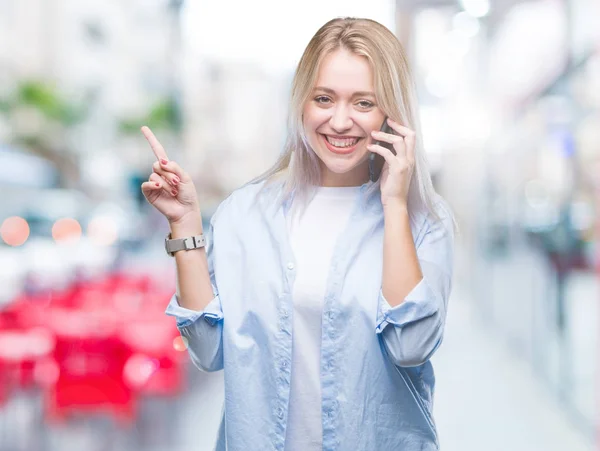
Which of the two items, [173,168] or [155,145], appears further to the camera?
[155,145]

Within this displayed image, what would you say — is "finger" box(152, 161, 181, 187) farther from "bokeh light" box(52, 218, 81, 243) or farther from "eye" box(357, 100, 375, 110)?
"bokeh light" box(52, 218, 81, 243)

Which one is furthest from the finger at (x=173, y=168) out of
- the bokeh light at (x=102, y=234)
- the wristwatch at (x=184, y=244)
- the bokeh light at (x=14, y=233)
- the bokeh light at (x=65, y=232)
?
the bokeh light at (x=102, y=234)

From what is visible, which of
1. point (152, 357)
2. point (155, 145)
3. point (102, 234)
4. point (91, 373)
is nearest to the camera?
point (155, 145)

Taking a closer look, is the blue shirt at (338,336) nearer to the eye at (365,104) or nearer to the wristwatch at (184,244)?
the wristwatch at (184,244)

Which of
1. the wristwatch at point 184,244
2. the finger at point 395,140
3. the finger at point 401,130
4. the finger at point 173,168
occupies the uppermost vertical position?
the finger at point 401,130

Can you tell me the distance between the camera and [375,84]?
1645 mm

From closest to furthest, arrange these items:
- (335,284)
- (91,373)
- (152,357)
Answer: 1. (335,284)
2. (91,373)
3. (152,357)

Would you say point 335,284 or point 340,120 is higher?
point 340,120

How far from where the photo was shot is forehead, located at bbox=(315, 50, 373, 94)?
1.65m

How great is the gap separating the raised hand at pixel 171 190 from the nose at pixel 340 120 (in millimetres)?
308

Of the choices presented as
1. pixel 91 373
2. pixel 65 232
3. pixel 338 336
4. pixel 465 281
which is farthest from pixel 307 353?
pixel 65 232

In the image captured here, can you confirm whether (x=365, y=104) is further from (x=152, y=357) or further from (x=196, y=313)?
(x=152, y=357)

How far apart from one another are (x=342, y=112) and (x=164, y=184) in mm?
376

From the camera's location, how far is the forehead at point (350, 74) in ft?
5.43
